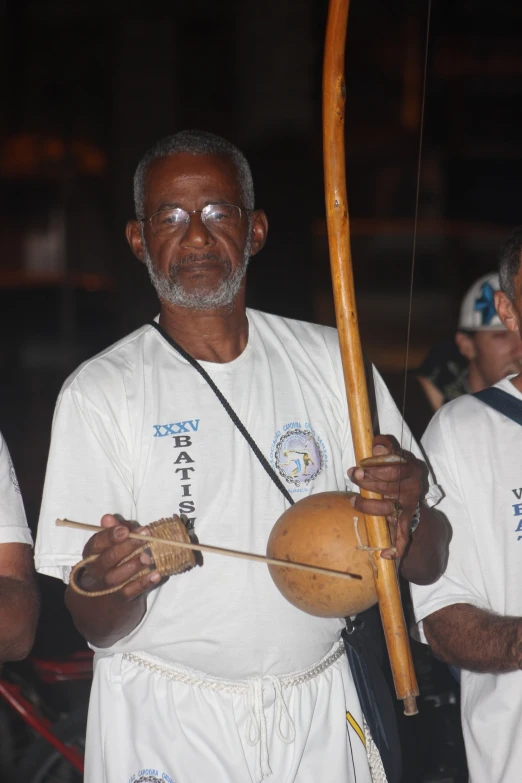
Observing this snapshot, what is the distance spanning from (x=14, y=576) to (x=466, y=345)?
9.08 ft

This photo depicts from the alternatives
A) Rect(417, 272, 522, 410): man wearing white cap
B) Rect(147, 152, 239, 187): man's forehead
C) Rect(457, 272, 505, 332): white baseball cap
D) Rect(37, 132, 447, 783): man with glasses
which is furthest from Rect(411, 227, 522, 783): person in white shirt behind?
Rect(457, 272, 505, 332): white baseball cap

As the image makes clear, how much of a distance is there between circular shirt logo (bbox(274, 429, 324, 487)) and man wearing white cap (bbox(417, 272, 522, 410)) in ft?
6.58

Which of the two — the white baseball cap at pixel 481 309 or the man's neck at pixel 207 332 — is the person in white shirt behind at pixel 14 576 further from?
the white baseball cap at pixel 481 309

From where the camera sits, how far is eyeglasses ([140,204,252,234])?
2869mm

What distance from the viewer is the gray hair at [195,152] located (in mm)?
2928

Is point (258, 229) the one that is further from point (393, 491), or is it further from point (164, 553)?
point (164, 553)

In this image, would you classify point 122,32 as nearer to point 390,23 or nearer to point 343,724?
point 390,23

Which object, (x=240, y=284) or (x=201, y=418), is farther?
(x=240, y=284)

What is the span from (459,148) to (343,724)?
10.0 meters

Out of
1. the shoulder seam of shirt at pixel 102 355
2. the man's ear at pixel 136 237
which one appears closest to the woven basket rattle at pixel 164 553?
the shoulder seam of shirt at pixel 102 355

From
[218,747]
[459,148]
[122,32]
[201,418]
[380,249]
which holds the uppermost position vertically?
[122,32]

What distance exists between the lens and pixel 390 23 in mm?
11594

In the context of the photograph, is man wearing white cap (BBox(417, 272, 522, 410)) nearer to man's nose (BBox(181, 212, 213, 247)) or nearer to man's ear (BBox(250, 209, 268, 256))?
man's ear (BBox(250, 209, 268, 256))

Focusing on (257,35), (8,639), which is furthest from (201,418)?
(257,35)
